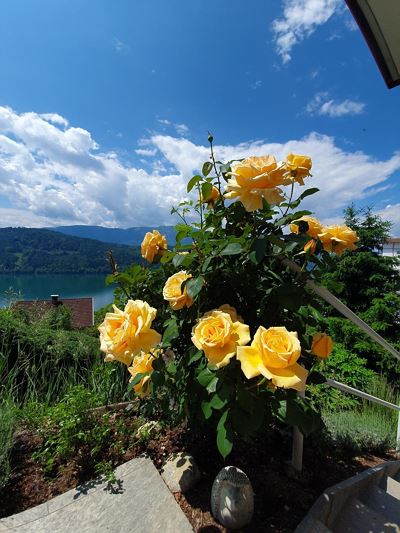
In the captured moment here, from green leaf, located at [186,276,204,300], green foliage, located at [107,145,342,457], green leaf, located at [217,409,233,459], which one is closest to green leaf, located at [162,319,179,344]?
green foliage, located at [107,145,342,457]

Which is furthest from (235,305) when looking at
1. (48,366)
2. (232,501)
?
(48,366)

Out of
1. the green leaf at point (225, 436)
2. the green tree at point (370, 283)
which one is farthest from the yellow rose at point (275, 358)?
the green tree at point (370, 283)

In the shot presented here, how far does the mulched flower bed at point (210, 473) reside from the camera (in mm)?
1306

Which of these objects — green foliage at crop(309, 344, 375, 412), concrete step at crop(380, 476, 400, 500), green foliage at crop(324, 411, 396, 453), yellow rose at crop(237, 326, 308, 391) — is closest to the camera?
yellow rose at crop(237, 326, 308, 391)

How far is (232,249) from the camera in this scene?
95 centimetres

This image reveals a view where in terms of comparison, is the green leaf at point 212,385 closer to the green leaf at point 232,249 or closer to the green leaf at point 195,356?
the green leaf at point 195,356

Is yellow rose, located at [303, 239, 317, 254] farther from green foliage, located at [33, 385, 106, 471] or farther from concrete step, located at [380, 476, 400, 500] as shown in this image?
concrete step, located at [380, 476, 400, 500]

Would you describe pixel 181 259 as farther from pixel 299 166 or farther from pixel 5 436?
pixel 5 436

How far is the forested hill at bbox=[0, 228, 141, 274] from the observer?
6850 cm

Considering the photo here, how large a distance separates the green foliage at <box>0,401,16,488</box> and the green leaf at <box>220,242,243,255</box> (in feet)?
5.14

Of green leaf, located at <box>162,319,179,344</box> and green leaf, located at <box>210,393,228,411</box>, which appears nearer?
green leaf, located at <box>210,393,228,411</box>

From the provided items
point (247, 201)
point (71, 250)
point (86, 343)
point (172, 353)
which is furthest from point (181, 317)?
point (71, 250)

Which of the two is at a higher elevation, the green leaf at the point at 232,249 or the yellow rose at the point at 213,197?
the yellow rose at the point at 213,197

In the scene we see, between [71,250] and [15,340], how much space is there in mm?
89226
